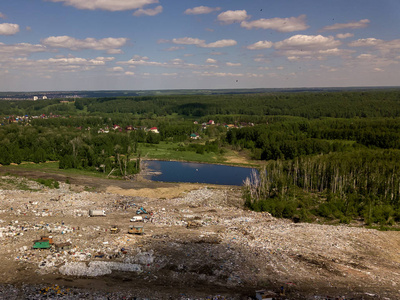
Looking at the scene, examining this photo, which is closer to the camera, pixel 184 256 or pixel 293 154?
pixel 184 256

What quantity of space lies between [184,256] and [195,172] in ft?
150

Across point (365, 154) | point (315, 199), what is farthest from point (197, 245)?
point (365, 154)

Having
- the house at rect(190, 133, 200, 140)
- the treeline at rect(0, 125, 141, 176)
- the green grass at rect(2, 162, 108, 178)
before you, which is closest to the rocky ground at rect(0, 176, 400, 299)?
the green grass at rect(2, 162, 108, 178)

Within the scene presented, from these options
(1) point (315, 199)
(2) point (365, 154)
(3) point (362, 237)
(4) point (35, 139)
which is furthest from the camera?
(4) point (35, 139)

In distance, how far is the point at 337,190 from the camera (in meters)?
48.2

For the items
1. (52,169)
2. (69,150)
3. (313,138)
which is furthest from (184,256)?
(313,138)

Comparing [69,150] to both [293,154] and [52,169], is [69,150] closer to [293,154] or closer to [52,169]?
[52,169]

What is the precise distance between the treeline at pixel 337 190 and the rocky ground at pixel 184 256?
191 inches

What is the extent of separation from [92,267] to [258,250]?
1303 centimetres

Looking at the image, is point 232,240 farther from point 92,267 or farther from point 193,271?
point 92,267

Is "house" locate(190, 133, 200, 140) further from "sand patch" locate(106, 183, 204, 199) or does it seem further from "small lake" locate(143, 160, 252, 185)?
"sand patch" locate(106, 183, 204, 199)

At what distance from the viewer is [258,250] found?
2688cm

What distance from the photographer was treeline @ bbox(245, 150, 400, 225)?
39.7m

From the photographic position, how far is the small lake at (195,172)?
63469 millimetres
